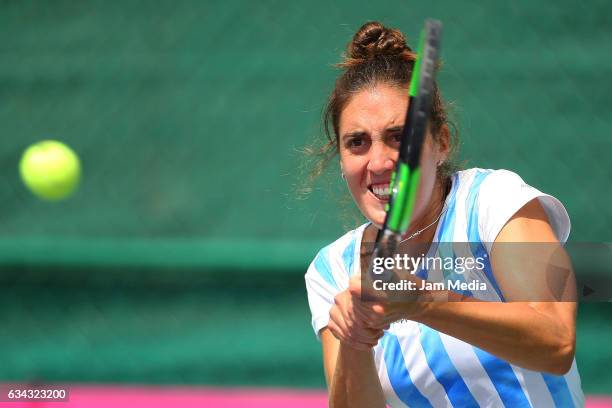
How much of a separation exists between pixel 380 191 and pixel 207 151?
2.07 meters

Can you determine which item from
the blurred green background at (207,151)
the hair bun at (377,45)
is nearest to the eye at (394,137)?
the hair bun at (377,45)

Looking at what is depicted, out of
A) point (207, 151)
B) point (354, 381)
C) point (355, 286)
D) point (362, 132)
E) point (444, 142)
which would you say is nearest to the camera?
point (355, 286)

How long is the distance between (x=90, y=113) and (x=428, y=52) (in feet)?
8.92

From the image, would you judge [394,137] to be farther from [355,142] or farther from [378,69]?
[378,69]

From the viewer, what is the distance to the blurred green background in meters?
3.71

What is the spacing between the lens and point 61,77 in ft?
12.9

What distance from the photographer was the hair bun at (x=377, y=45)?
2.09 meters

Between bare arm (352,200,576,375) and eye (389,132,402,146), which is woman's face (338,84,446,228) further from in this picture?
bare arm (352,200,576,375)

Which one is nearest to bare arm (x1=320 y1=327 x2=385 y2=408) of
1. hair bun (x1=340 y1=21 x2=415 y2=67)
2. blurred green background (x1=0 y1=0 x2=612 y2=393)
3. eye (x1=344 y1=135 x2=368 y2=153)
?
eye (x1=344 y1=135 x2=368 y2=153)

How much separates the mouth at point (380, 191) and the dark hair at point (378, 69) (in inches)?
7.0

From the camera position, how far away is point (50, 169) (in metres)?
3.91

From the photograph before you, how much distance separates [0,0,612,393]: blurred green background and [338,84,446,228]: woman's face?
5.81 ft

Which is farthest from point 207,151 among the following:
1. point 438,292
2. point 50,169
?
point 438,292

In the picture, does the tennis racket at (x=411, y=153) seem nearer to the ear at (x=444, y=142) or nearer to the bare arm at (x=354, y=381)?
the bare arm at (x=354, y=381)
